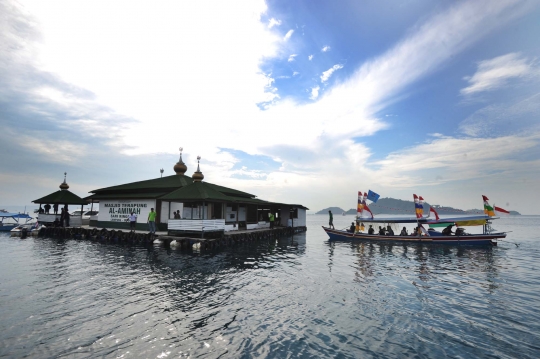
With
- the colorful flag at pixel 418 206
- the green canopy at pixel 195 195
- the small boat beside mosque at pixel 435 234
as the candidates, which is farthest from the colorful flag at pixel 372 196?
the green canopy at pixel 195 195

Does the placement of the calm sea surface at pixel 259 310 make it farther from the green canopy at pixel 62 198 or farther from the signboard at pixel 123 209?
the green canopy at pixel 62 198

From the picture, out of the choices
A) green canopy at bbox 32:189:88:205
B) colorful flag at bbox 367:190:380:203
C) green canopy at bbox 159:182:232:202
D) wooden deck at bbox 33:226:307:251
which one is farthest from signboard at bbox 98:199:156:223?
colorful flag at bbox 367:190:380:203

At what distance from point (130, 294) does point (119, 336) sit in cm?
413

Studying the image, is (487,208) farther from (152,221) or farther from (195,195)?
(152,221)

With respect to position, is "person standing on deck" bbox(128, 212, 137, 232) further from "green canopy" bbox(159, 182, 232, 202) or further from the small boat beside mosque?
the small boat beside mosque

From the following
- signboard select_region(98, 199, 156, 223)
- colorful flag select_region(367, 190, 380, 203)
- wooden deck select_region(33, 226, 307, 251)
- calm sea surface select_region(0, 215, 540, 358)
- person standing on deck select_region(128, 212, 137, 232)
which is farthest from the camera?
colorful flag select_region(367, 190, 380, 203)

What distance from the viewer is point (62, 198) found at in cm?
3669

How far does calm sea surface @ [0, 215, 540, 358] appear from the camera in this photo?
7.84 metres

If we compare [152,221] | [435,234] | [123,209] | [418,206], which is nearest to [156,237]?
[152,221]

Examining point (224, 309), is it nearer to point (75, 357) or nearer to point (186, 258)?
point (75, 357)

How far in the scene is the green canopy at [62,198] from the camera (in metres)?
36.3

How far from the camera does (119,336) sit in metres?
8.15

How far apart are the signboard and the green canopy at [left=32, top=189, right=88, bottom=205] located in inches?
267

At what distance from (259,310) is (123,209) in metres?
27.3
